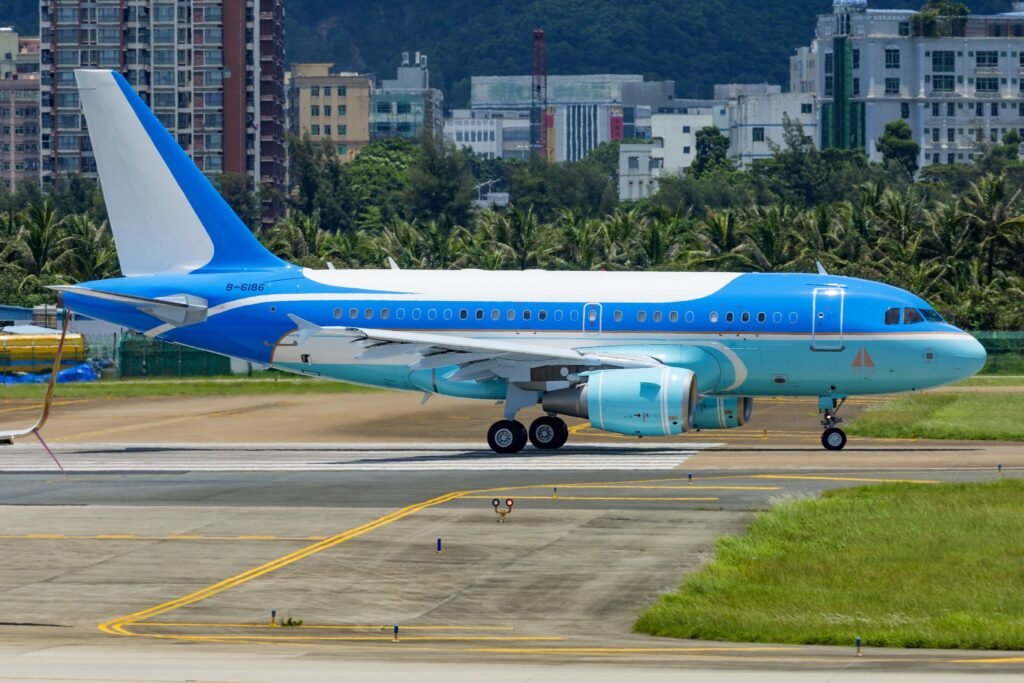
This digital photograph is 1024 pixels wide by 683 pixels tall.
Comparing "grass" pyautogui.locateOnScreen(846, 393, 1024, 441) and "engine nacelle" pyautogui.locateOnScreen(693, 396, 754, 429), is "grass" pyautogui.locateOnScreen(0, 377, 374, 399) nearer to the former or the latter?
"grass" pyautogui.locateOnScreen(846, 393, 1024, 441)

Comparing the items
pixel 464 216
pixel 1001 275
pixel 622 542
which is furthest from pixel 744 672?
pixel 464 216

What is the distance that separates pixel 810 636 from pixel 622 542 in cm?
732

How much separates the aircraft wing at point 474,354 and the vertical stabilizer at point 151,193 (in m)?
4.74

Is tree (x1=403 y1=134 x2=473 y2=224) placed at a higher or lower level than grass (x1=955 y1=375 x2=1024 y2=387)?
→ higher

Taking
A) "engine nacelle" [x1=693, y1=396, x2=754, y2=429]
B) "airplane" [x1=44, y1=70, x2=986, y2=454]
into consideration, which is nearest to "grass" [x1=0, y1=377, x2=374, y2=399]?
"airplane" [x1=44, y1=70, x2=986, y2=454]

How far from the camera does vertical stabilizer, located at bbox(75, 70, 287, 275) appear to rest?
153ft

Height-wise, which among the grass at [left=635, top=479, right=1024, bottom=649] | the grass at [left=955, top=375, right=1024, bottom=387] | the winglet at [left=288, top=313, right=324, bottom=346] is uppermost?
the winglet at [left=288, top=313, right=324, bottom=346]

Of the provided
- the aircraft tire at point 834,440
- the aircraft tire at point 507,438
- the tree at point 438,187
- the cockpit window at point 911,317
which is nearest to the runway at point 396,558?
the aircraft tire at point 507,438

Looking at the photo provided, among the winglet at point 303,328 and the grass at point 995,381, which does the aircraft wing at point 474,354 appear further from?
the grass at point 995,381

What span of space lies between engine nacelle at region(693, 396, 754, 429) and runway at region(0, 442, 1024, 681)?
2.35ft

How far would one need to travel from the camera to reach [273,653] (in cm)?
2088

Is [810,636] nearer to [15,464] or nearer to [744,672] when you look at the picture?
[744,672]

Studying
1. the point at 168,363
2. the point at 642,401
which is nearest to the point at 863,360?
the point at 642,401

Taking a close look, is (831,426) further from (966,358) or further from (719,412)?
(966,358)
